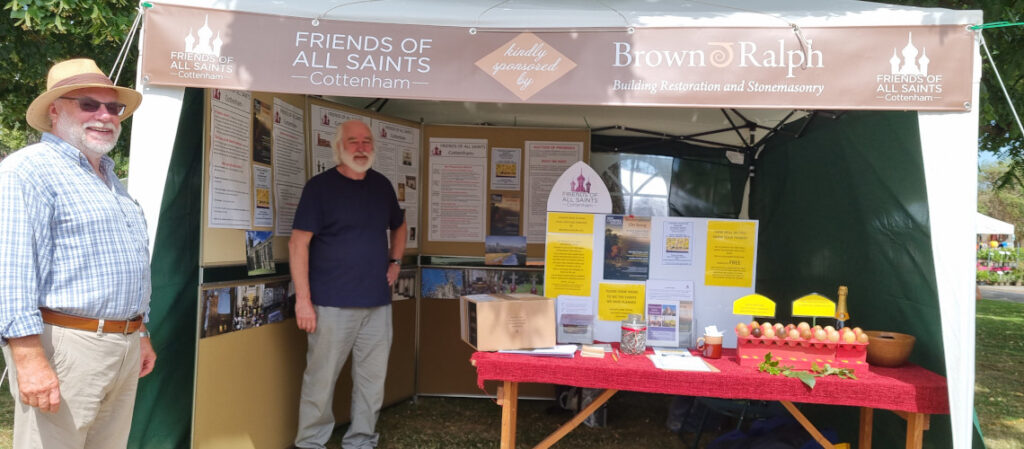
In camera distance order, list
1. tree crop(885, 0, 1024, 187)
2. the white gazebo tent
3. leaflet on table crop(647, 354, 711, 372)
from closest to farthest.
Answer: the white gazebo tent, leaflet on table crop(647, 354, 711, 372), tree crop(885, 0, 1024, 187)

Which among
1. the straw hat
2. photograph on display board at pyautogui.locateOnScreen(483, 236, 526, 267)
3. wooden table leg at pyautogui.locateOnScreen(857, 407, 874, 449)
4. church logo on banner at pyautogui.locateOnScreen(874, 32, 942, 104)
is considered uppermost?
church logo on banner at pyautogui.locateOnScreen(874, 32, 942, 104)

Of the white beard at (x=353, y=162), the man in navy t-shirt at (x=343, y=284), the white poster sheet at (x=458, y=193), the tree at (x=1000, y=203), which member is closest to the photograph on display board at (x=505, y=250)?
the white poster sheet at (x=458, y=193)

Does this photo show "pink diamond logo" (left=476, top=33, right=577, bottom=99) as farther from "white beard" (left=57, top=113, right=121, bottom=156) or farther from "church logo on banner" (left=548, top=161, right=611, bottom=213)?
"white beard" (left=57, top=113, right=121, bottom=156)

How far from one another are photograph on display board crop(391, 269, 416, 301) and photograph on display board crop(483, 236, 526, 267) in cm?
53

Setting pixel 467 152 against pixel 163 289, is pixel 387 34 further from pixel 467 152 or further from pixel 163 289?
pixel 467 152

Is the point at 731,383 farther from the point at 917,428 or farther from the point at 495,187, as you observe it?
the point at 495,187

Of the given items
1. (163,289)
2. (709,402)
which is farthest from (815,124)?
(163,289)

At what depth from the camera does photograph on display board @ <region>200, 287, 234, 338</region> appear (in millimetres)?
2978

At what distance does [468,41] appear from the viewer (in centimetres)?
258

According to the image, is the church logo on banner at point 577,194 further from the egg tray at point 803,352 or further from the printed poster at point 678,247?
the egg tray at point 803,352

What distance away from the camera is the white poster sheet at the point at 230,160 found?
3020 millimetres

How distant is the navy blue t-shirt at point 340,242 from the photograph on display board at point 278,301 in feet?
0.71

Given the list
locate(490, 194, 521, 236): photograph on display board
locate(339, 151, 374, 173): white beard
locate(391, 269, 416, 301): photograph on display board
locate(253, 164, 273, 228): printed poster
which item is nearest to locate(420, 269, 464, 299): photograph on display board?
locate(391, 269, 416, 301): photograph on display board

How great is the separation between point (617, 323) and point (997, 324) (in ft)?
36.6
